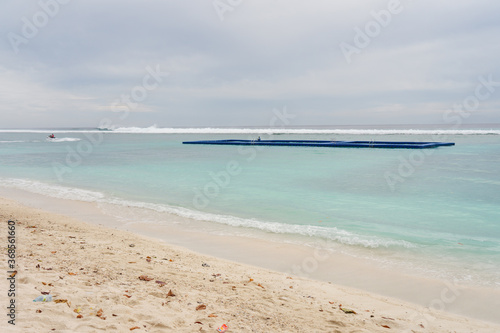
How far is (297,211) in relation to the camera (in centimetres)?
876

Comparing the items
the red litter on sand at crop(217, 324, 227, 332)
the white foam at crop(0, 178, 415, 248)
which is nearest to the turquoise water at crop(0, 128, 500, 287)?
the white foam at crop(0, 178, 415, 248)

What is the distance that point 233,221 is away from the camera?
7.85m

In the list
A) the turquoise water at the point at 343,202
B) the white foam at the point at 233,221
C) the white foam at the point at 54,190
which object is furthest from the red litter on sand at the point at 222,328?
the white foam at the point at 54,190

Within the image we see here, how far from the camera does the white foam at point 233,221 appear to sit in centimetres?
641

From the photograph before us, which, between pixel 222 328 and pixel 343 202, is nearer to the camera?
pixel 222 328

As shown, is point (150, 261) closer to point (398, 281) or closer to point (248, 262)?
point (248, 262)

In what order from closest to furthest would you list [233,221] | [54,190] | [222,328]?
[222,328] < [233,221] < [54,190]

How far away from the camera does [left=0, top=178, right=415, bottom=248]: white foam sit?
6414 mm

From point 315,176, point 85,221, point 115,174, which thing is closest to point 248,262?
point 85,221

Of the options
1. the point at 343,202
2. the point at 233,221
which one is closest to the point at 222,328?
the point at 233,221

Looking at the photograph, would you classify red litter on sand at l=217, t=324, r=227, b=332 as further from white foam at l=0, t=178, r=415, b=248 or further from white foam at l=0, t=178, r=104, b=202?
white foam at l=0, t=178, r=104, b=202

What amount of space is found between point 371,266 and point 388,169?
43.1 feet

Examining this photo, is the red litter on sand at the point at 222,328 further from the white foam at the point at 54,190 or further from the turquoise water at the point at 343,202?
the white foam at the point at 54,190

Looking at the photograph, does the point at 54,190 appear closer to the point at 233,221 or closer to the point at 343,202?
the point at 233,221
